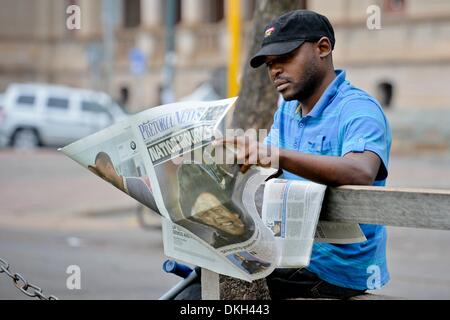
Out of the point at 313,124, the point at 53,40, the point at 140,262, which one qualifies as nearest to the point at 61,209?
the point at 140,262

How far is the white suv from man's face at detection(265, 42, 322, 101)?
953 inches

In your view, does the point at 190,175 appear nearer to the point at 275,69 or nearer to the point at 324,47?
the point at 275,69

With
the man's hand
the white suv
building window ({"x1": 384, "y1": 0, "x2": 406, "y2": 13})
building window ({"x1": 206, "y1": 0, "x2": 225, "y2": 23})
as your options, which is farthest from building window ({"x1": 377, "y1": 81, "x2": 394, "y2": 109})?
the man's hand

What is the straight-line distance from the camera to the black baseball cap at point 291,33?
3000 mm

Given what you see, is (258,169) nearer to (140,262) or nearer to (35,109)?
(140,262)

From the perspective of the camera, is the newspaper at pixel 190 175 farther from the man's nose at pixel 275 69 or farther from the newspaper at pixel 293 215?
the man's nose at pixel 275 69

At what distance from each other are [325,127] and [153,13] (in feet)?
115

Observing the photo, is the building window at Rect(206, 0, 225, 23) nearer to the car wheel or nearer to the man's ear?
the car wheel

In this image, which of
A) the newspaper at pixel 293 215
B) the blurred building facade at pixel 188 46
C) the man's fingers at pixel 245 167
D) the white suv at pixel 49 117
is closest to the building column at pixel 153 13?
the blurred building facade at pixel 188 46

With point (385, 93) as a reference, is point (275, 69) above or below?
above

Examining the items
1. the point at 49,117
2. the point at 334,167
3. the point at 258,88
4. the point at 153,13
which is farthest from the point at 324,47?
the point at 153,13

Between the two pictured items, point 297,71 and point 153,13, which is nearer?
point 297,71

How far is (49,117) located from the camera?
2745cm

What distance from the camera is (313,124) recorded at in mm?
3168
